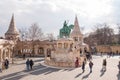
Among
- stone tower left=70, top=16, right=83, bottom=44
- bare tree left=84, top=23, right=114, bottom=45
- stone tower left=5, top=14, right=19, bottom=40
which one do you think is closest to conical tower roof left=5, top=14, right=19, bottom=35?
stone tower left=5, top=14, right=19, bottom=40

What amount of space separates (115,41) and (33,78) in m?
58.6

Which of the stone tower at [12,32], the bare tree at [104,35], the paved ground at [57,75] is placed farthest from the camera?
the bare tree at [104,35]

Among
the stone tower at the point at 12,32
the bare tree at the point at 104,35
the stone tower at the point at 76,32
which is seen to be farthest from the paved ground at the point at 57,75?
the bare tree at the point at 104,35

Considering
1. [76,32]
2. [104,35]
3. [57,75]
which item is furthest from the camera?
[104,35]

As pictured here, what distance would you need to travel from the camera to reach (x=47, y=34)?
84.6m

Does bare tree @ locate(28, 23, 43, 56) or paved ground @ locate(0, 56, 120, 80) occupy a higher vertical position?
bare tree @ locate(28, 23, 43, 56)

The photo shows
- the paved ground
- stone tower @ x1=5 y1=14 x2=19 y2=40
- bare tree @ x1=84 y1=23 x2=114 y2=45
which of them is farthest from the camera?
bare tree @ x1=84 y1=23 x2=114 y2=45

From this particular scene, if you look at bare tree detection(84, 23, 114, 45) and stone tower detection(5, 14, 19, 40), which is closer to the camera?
stone tower detection(5, 14, 19, 40)

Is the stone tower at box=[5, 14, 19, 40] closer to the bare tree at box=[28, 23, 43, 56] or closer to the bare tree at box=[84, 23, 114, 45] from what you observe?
the bare tree at box=[28, 23, 43, 56]

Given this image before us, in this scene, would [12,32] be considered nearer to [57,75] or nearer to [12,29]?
[12,29]

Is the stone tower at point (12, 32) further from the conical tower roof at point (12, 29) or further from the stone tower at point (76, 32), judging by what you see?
the stone tower at point (76, 32)

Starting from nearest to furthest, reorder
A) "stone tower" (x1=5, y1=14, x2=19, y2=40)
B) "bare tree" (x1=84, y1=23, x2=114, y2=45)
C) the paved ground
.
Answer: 1. the paved ground
2. "stone tower" (x1=5, y1=14, x2=19, y2=40)
3. "bare tree" (x1=84, y1=23, x2=114, y2=45)

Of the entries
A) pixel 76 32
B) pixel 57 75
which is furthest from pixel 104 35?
pixel 57 75

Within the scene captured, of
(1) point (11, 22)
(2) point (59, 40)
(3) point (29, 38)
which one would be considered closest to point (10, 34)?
(1) point (11, 22)
